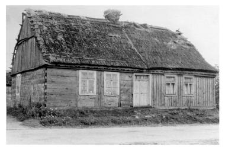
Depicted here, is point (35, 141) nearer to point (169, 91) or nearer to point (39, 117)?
point (39, 117)

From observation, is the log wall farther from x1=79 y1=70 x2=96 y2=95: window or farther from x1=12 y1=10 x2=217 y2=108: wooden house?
x1=79 y1=70 x2=96 y2=95: window

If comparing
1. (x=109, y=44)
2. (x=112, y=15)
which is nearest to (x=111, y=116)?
(x=109, y=44)

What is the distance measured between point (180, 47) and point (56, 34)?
10.3 metres

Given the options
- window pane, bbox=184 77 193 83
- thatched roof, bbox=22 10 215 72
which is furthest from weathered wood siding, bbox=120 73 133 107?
window pane, bbox=184 77 193 83

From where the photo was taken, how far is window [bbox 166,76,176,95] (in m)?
25.2

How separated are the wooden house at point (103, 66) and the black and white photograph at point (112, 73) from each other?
61 mm

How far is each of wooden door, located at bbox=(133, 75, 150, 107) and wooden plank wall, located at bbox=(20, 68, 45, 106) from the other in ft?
21.0

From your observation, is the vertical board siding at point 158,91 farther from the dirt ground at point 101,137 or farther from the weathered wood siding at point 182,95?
the dirt ground at point 101,137

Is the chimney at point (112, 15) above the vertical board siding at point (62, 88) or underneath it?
above

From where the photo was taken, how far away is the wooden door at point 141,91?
936 inches

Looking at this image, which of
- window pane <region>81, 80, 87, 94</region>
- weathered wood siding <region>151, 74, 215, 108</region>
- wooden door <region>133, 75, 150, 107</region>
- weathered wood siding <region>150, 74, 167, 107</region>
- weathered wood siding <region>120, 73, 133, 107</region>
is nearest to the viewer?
window pane <region>81, 80, 87, 94</region>

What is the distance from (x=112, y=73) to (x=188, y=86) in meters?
6.73

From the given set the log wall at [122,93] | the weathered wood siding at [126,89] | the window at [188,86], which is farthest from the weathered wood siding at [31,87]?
the window at [188,86]

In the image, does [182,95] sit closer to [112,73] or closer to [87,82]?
[112,73]
